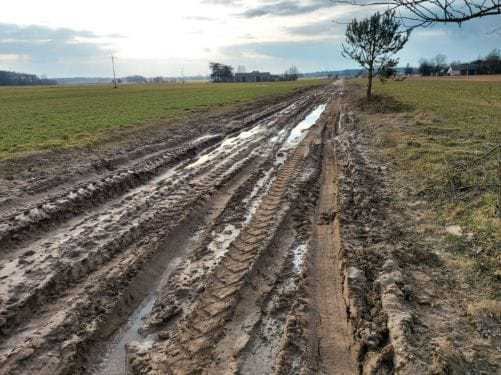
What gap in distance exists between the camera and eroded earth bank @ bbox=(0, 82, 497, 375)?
381cm

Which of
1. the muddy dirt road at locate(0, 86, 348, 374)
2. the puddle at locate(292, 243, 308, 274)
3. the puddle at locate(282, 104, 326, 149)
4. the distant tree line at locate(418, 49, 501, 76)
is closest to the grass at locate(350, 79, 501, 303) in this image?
the puddle at locate(292, 243, 308, 274)

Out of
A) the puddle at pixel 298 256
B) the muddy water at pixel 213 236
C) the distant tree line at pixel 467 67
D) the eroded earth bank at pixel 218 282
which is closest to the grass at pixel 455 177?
the eroded earth bank at pixel 218 282

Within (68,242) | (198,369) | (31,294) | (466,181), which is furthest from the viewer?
(466,181)

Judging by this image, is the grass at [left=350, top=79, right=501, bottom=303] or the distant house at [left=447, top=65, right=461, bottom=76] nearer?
the grass at [left=350, top=79, right=501, bottom=303]

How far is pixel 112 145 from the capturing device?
13.9m

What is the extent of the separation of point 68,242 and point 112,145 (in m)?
8.18

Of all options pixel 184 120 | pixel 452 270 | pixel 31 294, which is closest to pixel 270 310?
pixel 452 270

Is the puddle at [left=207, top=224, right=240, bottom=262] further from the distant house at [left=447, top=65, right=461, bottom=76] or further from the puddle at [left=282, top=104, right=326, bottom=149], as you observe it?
the distant house at [left=447, top=65, right=461, bottom=76]

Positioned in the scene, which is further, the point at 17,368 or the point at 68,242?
the point at 68,242

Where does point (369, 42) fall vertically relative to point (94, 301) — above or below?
above

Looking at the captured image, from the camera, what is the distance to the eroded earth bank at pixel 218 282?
381 centimetres

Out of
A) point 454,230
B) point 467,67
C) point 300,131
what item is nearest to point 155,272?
point 454,230

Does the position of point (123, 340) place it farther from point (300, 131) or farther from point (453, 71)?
point (453, 71)

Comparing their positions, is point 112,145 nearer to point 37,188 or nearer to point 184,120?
point 37,188
